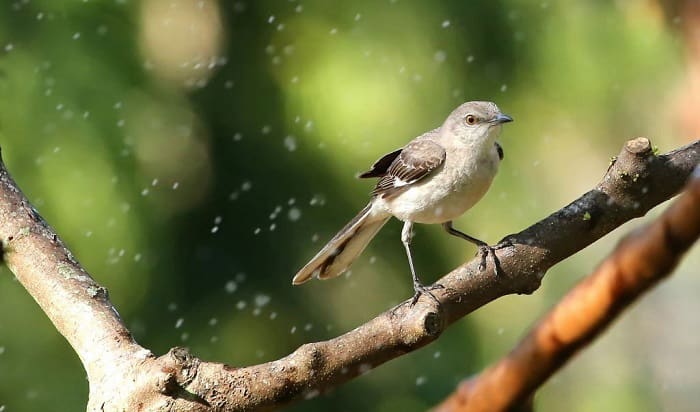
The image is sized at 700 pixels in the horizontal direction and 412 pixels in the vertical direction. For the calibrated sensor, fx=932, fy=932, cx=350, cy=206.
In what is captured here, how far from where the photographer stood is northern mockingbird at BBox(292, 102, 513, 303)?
3885 millimetres

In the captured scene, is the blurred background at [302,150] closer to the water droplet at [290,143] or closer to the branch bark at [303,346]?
the water droplet at [290,143]

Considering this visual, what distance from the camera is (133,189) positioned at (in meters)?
5.83

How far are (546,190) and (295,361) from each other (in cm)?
392

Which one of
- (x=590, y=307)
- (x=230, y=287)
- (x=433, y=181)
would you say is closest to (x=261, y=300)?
(x=230, y=287)

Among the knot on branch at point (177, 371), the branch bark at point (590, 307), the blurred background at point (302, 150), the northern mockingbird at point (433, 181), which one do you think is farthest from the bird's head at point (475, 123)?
the branch bark at point (590, 307)

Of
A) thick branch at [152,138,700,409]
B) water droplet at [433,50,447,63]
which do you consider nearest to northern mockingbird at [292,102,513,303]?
thick branch at [152,138,700,409]

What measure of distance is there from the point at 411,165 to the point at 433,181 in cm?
17

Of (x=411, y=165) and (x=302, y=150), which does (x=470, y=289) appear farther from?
(x=302, y=150)

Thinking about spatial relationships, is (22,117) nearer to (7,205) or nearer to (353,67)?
(353,67)

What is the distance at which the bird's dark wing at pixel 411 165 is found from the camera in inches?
159

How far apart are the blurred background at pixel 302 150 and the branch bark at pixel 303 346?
272 centimetres

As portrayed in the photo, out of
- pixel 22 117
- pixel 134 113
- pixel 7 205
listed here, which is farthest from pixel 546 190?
pixel 7 205

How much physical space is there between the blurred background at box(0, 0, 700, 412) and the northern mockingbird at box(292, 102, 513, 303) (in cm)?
144

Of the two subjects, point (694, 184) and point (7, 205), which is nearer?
point (694, 184)
